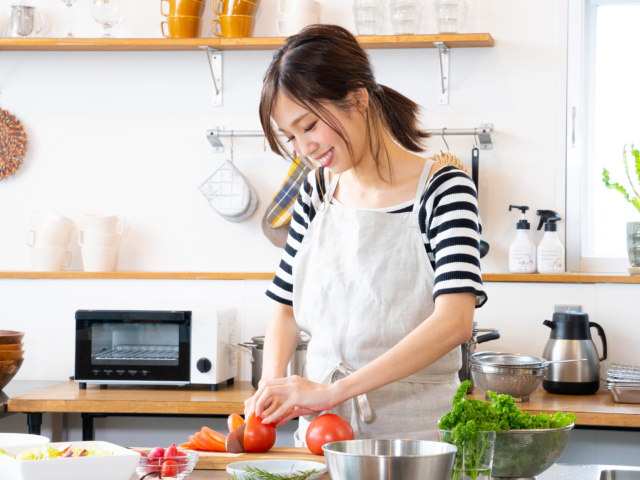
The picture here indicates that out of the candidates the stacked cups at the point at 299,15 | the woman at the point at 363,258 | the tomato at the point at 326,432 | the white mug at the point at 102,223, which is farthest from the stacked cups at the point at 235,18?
the tomato at the point at 326,432

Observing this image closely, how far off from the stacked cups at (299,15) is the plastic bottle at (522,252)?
961 mm

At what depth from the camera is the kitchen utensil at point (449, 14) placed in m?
2.48

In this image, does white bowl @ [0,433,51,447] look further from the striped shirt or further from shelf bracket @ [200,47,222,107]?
shelf bracket @ [200,47,222,107]

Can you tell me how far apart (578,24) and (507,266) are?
0.90m

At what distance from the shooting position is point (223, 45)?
2.59m

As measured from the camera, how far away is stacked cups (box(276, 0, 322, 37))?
8.29 feet

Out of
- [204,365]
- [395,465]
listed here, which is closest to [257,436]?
[395,465]

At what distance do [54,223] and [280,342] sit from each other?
59.7 inches

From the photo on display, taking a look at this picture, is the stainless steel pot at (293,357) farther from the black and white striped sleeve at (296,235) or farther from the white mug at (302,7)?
the white mug at (302,7)

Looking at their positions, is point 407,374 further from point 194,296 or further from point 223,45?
point 223,45

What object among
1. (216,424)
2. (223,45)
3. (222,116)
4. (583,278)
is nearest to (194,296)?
→ (216,424)

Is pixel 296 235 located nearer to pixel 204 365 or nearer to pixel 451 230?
pixel 451 230

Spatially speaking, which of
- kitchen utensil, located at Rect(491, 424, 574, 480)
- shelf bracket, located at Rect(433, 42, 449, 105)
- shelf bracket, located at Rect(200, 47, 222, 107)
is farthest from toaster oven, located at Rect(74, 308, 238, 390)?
kitchen utensil, located at Rect(491, 424, 574, 480)

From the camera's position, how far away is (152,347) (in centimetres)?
242
